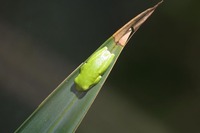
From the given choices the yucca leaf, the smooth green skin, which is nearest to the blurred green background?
the smooth green skin

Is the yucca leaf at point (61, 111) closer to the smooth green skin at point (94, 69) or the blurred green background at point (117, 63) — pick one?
the smooth green skin at point (94, 69)

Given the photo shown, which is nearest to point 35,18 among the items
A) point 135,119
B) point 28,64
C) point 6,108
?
point 28,64

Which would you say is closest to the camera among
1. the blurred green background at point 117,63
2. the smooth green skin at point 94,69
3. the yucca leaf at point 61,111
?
the yucca leaf at point 61,111

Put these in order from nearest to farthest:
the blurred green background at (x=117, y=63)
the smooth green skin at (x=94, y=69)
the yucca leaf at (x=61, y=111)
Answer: the yucca leaf at (x=61, y=111) → the smooth green skin at (x=94, y=69) → the blurred green background at (x=117, y=63)

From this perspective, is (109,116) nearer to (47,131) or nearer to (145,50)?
(145,50)

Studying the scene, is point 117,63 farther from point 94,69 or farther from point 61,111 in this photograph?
point 61,111

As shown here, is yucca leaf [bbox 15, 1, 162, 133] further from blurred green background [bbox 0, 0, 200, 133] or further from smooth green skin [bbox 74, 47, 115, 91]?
blurred green background [bbox 0, 0, 200, 133]

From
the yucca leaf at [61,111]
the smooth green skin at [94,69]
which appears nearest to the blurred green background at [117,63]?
the smooth green skin at [94,69]
